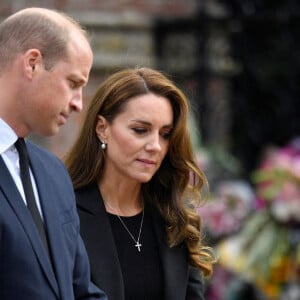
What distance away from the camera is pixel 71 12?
940 cm

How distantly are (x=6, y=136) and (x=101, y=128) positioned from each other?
0.89 metres

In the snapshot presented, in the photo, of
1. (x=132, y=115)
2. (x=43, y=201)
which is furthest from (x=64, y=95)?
(x=132, y=115)

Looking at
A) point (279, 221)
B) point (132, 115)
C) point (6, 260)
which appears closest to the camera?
point (6, 260)

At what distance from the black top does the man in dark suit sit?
0.60 m

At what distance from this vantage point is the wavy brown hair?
3.74m

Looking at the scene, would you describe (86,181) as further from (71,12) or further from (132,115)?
(71,12)

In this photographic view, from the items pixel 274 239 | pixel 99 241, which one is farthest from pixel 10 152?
pixel 274 239

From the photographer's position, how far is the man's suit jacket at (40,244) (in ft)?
9.27

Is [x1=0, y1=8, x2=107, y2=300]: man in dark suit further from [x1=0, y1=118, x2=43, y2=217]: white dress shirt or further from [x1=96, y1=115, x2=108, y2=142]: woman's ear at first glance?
[x1=96, y1=115, x2=108, y2=142]: woman's ear

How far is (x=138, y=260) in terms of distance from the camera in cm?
367

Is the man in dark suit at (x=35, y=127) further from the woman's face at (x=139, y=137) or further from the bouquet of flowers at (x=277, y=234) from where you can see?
the bouquet of flowers at (x=277, y=234)

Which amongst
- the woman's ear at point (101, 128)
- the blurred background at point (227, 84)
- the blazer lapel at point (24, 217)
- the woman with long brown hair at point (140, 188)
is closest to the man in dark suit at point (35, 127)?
the blazer lapel at point (24, 217)

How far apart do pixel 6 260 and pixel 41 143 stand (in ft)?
20.3

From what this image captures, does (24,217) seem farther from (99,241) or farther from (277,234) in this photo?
(277,234)
